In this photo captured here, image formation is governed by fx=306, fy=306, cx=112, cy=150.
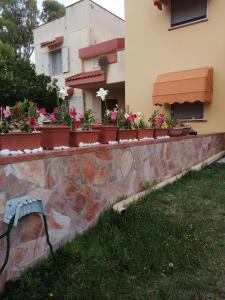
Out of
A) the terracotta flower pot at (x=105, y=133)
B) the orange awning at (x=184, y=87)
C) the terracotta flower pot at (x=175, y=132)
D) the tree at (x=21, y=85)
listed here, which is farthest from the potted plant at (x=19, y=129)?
the tree at (x=21, y=85)

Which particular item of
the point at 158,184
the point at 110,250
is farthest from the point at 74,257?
the point at 158,184

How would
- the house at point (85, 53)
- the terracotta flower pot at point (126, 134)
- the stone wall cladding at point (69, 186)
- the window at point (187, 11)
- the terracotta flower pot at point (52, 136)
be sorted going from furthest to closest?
the house at point (85, 53), the window at point (187, 11), the terracotta flower pot at point (126, 134), the terracotta flower pot at point (52, 136), the stone wall cladding at point (69, 186)

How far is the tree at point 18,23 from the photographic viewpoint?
30.6 metres

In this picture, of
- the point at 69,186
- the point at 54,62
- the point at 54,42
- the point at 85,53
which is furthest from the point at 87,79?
the point at 69,186

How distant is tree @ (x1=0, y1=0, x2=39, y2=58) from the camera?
100 ft

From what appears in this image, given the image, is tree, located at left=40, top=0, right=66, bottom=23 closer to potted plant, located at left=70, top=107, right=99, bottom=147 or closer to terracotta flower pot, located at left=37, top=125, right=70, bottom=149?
potted plant, located at left=70, top=107, right=99, bottom=147

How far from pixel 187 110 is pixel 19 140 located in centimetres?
918

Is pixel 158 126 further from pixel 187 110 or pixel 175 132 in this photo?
pixel 187 110

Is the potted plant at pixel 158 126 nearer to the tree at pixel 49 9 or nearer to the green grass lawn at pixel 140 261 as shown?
the green grass lawn at pixel 140 261

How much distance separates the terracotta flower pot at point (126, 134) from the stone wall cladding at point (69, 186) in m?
Answer: 0.38

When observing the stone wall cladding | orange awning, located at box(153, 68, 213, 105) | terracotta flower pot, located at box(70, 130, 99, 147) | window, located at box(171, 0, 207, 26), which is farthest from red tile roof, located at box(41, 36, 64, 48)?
terracotta flower pot, located at box(70, 130, 99, 147)

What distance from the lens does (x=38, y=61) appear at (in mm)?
19578

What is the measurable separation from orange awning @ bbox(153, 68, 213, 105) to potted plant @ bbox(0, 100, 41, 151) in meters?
7.62

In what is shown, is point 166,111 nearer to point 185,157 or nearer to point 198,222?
point 185,157
